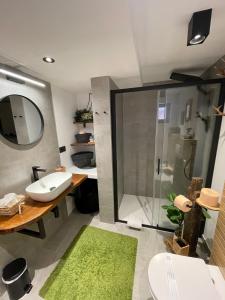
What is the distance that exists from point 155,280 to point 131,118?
2284mm

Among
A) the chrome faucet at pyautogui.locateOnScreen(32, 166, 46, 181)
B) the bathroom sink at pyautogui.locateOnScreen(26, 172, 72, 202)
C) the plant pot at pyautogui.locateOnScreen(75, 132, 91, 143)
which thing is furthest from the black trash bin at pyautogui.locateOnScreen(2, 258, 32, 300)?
the plant pot at pyautogui.locateOnScreen(75, 132, 91, 143)

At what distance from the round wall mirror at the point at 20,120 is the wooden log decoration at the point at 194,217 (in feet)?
6.37

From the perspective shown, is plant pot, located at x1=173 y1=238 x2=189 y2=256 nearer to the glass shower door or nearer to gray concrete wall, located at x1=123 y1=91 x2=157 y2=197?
the glass shower door

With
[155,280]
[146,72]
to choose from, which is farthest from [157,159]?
[155,280]

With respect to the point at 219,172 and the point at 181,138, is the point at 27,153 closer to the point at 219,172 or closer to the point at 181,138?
the point at 181,138

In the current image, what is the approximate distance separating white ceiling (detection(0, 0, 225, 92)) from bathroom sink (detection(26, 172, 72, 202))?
127 cm

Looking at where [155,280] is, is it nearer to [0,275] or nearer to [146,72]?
[0,275]

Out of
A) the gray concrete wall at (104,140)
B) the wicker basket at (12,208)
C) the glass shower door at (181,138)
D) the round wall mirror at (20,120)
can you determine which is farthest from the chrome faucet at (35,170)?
the glass shower door at (181,138)

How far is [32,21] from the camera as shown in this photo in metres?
0.85

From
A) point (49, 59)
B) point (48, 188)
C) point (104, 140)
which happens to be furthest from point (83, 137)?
point (49, 59)

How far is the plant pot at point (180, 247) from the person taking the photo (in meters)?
1.52

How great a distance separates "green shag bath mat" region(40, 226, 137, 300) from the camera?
4.43 ft

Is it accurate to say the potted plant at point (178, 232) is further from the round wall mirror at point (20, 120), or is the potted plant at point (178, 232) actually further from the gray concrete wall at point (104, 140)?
the round wall mirror at point (20, 120)

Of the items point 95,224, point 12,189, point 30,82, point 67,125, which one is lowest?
point 95,224
